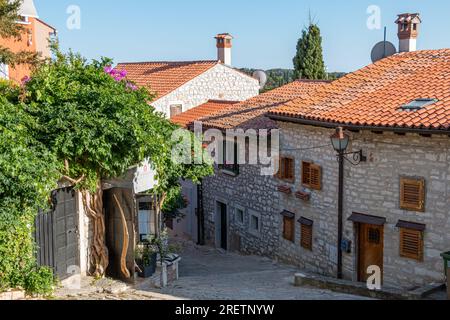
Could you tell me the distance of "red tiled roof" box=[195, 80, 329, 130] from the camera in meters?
19.1

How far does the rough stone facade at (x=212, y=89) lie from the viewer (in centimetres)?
2706

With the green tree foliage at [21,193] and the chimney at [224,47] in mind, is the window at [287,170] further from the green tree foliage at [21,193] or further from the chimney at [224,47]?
the chimney at [224,47]

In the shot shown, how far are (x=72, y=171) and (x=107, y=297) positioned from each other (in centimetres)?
241

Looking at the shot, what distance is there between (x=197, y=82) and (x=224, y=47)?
415 centimetres

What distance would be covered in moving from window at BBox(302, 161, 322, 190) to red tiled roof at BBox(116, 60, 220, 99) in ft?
36.7

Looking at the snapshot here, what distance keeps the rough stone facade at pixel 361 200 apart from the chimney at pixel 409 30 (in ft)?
19.7

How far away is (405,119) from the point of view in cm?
1270

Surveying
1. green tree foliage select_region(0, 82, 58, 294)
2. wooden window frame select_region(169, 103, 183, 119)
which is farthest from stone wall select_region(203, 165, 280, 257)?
green tree foliage select_region(0, 82, 58, 294)

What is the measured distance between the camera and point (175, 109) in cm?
2728

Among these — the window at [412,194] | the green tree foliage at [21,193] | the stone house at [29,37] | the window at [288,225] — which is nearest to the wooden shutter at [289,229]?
the window at [288,225]

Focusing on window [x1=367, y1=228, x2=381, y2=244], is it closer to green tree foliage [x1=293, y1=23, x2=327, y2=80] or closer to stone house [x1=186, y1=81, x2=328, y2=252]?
stone house [x1=186, y1=81, x2=328, y2=252]

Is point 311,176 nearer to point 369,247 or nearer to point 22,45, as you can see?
point 369,247
